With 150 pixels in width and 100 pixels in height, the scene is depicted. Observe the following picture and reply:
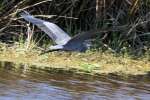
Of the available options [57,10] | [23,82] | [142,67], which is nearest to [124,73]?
[142,67]

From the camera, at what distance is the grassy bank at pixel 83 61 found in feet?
23.2

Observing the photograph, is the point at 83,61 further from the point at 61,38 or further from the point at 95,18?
the point at 95,18

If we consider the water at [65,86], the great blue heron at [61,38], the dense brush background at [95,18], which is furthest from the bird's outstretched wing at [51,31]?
the dense brush background at [95,18]

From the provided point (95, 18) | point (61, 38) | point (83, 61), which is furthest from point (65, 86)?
point (95, 18)

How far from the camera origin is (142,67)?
296 inches

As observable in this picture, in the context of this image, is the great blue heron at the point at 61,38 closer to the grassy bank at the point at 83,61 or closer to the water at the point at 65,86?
the water at the point at 65,86

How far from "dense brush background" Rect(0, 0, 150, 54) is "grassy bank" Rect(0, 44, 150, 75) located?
0.42m

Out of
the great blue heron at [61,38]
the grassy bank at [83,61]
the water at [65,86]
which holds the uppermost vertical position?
the great blue heron at [61,38]

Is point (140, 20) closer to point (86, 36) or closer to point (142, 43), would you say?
point (142, 43)

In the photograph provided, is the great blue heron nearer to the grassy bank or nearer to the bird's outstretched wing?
the bird's outstretched wing

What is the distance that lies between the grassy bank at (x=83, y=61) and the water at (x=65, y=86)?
48cm

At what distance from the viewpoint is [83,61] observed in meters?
7.56

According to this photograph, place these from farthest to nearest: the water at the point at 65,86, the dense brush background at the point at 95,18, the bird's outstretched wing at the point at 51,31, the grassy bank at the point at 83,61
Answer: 1. the dense brush background at the point at 95,18
2. the grassy bank at the point at 83,61
3. the bird's outstretched wing at the point at 51,31
4. the water at the point at 65,86

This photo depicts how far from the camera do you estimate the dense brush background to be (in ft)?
27.8
